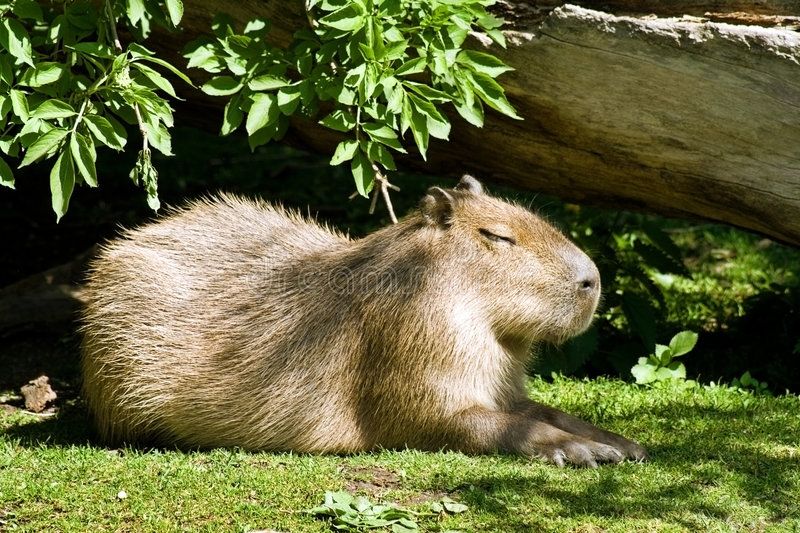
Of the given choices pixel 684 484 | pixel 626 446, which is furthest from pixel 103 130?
pixel 684 484

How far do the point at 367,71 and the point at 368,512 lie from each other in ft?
6.21

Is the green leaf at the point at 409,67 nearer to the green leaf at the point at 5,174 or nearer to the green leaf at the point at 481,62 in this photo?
the green leaf at the point at 481,62

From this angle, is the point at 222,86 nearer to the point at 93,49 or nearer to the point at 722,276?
the point at 93,49

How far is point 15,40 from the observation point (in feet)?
14.4

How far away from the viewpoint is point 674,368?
570cm

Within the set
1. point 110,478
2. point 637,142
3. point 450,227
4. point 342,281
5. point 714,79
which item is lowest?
point 110,478

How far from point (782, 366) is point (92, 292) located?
3.76 meters

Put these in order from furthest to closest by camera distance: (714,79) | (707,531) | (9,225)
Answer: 1. (9,225)
2. (714,79)
3. (707,531)

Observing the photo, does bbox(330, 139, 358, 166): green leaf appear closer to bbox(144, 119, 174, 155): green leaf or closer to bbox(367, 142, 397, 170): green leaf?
bbox(367, 142, 397, 170): green leaf

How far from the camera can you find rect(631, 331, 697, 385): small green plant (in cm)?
562

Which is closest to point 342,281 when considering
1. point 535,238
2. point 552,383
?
point 535,238

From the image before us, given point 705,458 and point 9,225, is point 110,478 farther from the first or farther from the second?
point 9,225

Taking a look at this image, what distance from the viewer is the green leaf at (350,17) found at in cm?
450

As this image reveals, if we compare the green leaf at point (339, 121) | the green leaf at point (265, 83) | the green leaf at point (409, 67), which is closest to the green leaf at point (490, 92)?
the green leaf at point (409, 67)
